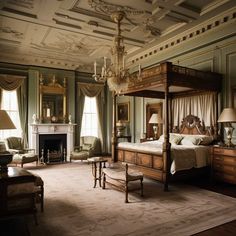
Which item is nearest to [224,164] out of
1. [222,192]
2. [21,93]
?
[222,192]

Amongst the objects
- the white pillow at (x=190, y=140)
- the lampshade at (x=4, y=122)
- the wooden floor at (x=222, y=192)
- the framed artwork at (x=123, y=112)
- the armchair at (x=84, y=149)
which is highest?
the framed artwork at (x=123, y=112)

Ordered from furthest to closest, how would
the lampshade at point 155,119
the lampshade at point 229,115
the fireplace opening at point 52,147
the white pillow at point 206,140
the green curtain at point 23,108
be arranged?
the fireplace opening at point 52,147 → the green curtain at point 23,108 → the lampshade at point 155,119 → the white pillow at point 206,140 → the lampshade at point 229,115

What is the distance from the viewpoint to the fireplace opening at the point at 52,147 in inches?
325

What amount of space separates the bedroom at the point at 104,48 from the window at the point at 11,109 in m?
0.41

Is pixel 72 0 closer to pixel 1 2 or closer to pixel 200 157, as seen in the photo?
pixel 1 2

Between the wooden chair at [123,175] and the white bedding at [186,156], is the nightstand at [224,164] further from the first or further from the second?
the wooden chair at [123,175]

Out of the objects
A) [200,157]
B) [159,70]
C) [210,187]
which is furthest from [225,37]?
[210,187]

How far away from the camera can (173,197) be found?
165 inches

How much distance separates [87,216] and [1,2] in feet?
14.5

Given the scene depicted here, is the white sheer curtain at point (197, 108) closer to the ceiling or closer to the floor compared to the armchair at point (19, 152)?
closer to the ceiling

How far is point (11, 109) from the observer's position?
26.4 ft

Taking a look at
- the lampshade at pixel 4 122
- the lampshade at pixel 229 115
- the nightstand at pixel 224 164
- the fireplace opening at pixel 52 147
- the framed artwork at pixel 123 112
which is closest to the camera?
the lampshade at pixel 4 122

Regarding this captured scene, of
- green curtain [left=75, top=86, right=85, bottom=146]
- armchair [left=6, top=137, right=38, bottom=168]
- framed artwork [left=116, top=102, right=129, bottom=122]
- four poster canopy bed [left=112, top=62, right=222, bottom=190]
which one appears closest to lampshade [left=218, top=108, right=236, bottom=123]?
four poster canopy bed [left=112, top=62, right=222, bottom=190]

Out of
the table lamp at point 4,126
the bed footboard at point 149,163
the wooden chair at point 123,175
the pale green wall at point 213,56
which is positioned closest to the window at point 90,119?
the pale green wall at point 213,56
